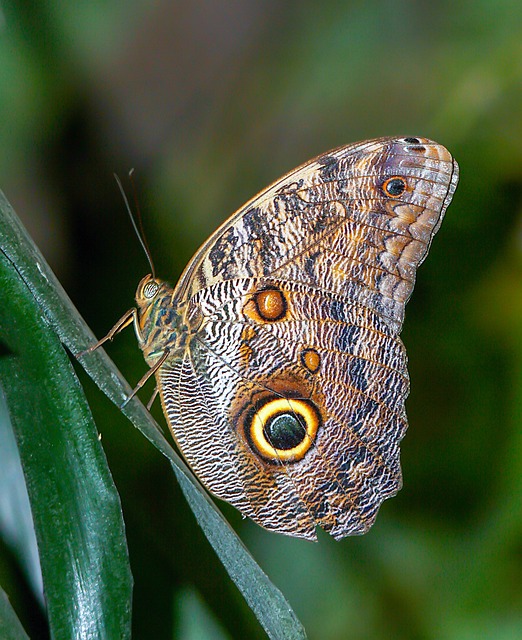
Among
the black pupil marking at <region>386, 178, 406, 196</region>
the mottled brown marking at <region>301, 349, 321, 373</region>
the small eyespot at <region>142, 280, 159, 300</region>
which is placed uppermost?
the small eyespot at <region>142, 280, 159, 300</region>

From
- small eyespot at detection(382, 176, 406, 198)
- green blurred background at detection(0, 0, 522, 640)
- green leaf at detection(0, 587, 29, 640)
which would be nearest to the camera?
green leaf at detection(0, 587, 29, 640)

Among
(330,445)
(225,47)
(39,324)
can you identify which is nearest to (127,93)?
(225,47)

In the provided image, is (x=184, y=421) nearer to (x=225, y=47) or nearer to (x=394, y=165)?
(x=394, y=165)

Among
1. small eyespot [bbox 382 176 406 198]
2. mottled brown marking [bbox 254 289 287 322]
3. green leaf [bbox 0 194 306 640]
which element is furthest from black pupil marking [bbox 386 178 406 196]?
→ green leaf [bbox 0 194 306 640]

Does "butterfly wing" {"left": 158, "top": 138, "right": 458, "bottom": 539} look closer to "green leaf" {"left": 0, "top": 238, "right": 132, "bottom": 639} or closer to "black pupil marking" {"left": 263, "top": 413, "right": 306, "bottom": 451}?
"black pupil marking" {"left": 263, "top": 413, "right": 306, "bottom": 451}

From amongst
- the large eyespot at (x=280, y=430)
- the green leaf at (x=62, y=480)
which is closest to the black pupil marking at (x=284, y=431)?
the large eyespot at (x=280, y=430)

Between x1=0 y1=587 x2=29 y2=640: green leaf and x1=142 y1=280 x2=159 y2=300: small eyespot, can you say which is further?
x1=142 y1=280 x2=159 y2=300: small eyespot
